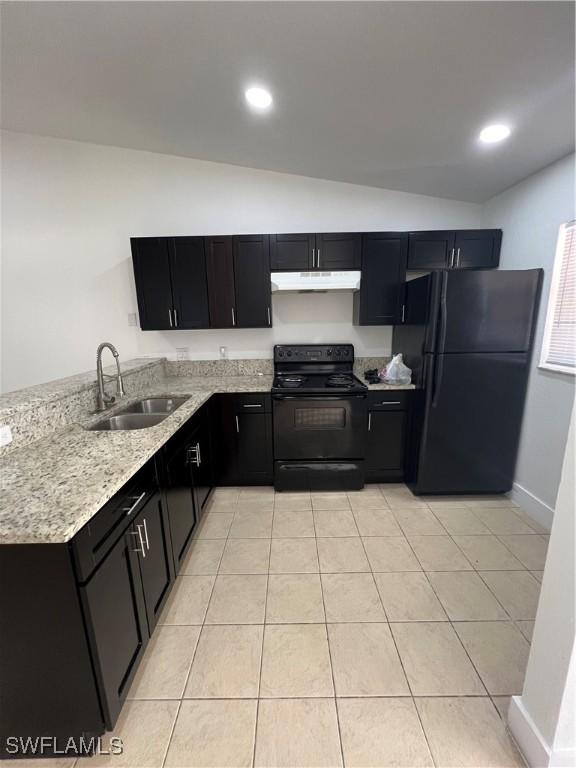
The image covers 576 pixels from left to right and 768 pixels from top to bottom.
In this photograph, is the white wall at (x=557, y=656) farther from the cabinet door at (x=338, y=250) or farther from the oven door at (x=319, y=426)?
the cabinet door at (x=338, y=250)

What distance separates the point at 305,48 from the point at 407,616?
9.10 feet

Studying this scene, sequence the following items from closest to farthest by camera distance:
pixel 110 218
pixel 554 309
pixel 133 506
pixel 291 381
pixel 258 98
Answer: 1. pixel 133 506
2. pixel 258 98
3. pixel 554 309
4. pixel 291 381
5. pixel 110 218

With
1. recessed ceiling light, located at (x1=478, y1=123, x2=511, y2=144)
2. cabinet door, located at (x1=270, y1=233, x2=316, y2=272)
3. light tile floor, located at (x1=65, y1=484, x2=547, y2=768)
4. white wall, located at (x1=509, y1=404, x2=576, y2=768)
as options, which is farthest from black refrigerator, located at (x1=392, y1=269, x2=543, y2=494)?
white wall, located at (x1=509, y1=404, x2=576, y2=768)

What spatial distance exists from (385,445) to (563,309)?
1.59 meters

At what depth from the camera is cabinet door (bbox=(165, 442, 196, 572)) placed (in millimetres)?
1691

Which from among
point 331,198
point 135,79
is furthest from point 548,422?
point 135,79

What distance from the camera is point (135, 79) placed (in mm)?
1775

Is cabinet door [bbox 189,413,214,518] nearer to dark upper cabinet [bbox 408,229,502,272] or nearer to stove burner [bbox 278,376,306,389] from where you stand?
stove burner [bbox 278,376,306,389]

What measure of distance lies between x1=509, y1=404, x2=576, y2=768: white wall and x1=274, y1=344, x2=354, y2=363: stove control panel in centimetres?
221

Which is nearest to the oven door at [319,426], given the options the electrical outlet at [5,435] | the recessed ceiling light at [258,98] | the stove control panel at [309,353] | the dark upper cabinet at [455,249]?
the stove control panel at [309,353]

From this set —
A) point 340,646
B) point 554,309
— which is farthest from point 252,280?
point 340,646

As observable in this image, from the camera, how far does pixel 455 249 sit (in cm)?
268

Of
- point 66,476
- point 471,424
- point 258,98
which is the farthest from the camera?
point 471,424

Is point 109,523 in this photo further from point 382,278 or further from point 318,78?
point 382,278
